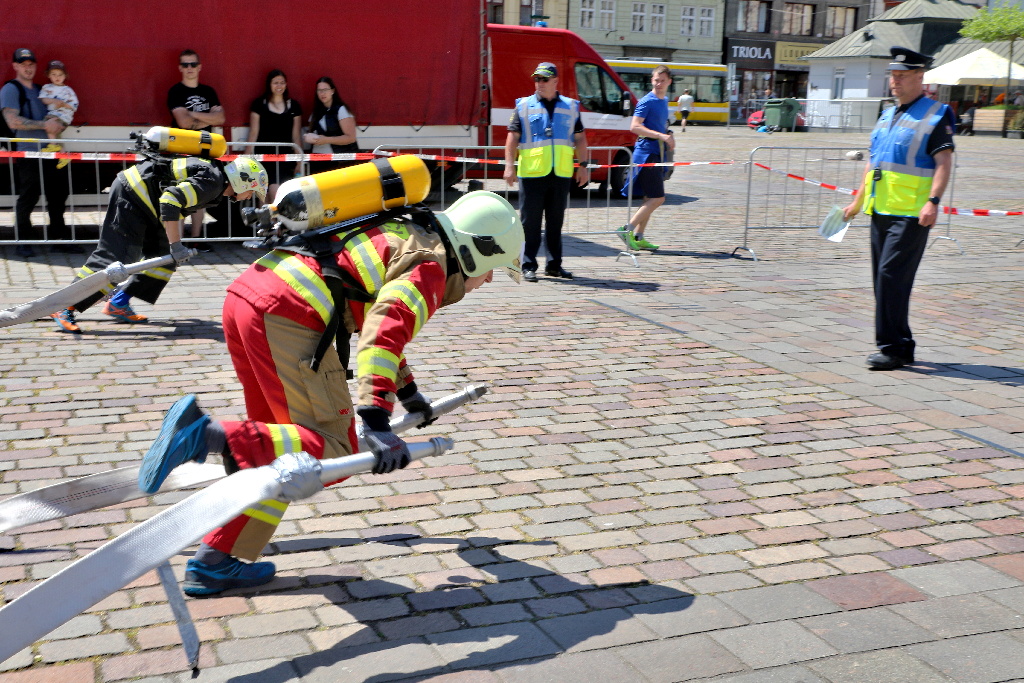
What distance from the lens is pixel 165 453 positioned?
308 centimetres

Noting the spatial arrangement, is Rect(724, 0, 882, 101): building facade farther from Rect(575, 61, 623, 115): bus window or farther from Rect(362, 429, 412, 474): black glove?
Rect(362, 429, 412, 474): black glove

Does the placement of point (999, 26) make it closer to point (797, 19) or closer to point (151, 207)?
point (797, 19)

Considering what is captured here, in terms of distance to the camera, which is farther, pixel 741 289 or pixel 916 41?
pixel 916 41

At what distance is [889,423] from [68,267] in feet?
25.7

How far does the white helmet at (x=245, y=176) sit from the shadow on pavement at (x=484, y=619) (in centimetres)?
339

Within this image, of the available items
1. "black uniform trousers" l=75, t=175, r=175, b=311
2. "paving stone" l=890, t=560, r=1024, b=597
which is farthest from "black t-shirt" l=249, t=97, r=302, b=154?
"paving stone" l=890, t=560, r=1024, b=597

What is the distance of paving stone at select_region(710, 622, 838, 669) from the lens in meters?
3.29

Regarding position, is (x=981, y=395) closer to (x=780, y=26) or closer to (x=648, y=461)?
(x=648, y=461)

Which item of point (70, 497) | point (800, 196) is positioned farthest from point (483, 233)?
point (800, 196)

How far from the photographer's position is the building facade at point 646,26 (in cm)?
5812

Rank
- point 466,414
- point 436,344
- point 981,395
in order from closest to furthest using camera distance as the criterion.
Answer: point 466,414, point 981,395, point 436,344

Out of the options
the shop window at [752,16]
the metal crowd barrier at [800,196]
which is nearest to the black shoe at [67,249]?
the metal crowd barrier at [800,196]

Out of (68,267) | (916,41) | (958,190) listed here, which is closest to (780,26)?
(916,41)

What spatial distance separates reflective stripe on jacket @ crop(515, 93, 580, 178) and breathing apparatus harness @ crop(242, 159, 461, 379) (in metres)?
6.27
